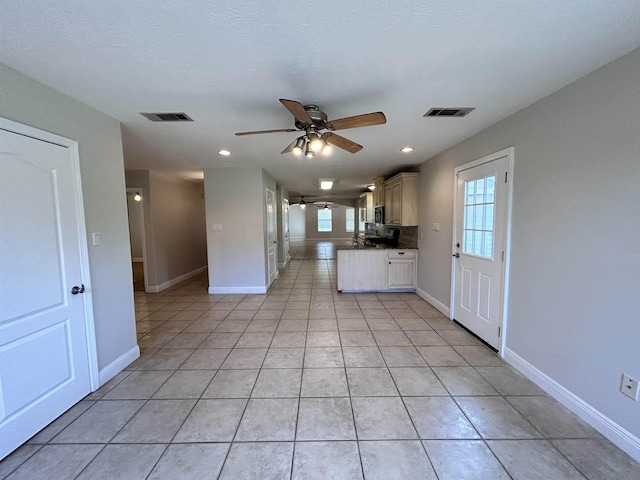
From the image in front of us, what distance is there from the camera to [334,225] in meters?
15.9

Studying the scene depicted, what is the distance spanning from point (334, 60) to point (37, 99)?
2.05m

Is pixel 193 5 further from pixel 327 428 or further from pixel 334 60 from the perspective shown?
pixel 327 428

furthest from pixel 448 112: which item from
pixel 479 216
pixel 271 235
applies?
pixel 271 235

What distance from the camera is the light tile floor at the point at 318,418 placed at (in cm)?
152

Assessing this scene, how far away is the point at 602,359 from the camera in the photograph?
5.70 ft

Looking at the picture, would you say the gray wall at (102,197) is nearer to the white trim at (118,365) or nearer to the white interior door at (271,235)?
the white trim at (118,365)

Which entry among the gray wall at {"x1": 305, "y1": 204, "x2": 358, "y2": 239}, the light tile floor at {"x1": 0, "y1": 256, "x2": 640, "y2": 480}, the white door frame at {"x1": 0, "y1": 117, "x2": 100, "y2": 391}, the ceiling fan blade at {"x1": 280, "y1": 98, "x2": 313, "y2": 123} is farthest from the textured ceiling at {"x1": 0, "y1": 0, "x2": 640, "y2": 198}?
the gray wall at {"x1": 305, "y1": 204, "x2": 358, "y2": 239}

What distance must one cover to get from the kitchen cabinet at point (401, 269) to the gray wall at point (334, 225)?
10.7 meters

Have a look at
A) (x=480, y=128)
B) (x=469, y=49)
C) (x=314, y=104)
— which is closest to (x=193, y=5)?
(x=314, y=104)

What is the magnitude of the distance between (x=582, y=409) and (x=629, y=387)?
41 centimetres

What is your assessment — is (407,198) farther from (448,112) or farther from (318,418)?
(318,418)

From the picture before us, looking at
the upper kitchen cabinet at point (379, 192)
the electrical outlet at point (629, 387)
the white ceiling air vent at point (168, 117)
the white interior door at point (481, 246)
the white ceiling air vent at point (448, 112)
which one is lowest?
the electrical outlet at point (629, 387)

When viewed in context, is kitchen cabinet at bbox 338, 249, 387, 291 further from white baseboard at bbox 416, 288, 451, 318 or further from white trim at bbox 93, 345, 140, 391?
white trim at bbox 93, 345, 140, 391

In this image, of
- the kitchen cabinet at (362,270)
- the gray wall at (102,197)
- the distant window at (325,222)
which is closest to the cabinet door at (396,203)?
the kitchen cabinet at (362,270)
